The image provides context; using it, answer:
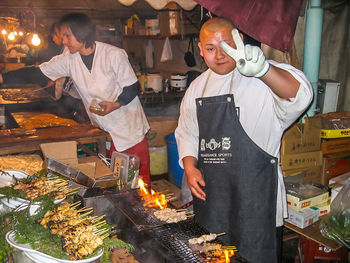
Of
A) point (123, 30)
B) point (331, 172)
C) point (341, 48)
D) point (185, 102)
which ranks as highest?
point (123, 30)

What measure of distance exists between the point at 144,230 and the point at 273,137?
147 cm

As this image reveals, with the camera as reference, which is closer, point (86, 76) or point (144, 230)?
point (144, 230)

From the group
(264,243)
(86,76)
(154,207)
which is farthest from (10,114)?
(264,243)

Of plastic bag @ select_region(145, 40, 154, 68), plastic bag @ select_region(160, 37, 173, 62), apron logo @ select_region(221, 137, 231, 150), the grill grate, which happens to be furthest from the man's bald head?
plastic bag @ select_region(145, 40, 154, 68)

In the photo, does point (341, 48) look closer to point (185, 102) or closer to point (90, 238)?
point (185, 102)

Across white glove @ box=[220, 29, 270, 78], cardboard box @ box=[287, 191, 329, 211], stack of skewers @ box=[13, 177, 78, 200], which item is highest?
white glove @ box=[220, 29, 270, 78]

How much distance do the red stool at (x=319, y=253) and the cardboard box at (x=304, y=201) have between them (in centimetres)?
34

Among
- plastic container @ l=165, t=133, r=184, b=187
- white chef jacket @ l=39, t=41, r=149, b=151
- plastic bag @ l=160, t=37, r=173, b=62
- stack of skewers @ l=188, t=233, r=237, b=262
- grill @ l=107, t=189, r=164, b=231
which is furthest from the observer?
plastic bag @ l=160, t=37, r=173, b=62

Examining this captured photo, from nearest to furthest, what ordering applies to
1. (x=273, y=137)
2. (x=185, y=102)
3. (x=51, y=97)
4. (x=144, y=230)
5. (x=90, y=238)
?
(x=90, y=238) → (x=144, y=230) → (x=273, y=137) → (x=185, y=102) → (x=51, y=97)

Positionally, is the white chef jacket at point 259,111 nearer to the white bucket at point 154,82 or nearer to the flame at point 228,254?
the flame at point 228,254

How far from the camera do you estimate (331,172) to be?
4.30m

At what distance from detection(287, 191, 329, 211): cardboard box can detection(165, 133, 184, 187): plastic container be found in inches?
112

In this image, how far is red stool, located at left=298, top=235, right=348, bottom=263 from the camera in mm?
3547

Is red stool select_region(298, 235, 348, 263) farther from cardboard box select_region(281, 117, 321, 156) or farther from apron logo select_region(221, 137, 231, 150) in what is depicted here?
apron logo select_region(221, 137, 231, 150)
